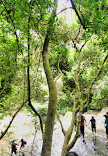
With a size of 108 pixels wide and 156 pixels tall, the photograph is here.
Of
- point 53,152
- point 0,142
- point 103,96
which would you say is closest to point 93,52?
point 103,96

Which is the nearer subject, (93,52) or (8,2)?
(8,2)

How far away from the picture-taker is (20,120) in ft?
53.4

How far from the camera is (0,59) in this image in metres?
4.47

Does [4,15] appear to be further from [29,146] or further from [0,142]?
[0,142]

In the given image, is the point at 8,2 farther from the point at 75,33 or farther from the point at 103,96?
the point at 103,96

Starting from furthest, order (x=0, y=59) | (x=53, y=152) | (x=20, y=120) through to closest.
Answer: (x=20, y=120) < (x=53, y=152) < (x=0, y=59)

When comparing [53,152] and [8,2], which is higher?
[8,2]

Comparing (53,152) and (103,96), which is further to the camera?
(103,96)

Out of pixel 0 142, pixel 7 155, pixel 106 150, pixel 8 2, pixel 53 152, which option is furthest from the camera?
pixel 0 142

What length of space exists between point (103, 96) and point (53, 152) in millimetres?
6253

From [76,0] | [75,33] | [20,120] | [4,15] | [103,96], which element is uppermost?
[75,33]

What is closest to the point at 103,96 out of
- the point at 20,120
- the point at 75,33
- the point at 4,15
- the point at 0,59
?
the point at 75,33

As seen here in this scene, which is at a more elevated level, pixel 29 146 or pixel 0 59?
pixel 0 59

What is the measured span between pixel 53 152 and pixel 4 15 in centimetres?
840
